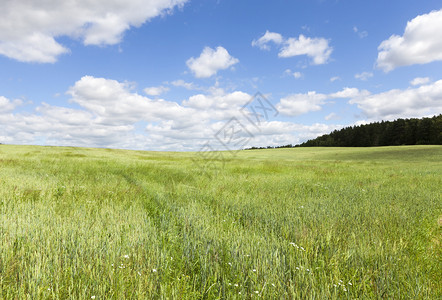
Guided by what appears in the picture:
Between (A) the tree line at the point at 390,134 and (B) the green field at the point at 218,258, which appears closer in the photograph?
(B) the green field at the point at 218,258

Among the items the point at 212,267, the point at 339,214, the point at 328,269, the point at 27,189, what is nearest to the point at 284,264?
the point at 328,269

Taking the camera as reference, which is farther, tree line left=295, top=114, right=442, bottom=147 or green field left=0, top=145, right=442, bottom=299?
tree line left=295, top=114, right=442, bottom=147

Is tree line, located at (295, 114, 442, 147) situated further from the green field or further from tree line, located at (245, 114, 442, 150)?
the green field

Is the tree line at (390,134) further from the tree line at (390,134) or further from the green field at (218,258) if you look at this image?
the green field at (218,258)

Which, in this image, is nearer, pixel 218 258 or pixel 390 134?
pixel 218 258

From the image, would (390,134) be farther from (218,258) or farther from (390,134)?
(218,258)

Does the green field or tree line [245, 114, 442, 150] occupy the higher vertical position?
tree line [245, 114, 442, 150]

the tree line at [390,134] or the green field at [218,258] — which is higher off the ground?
the tree line at [390,134]

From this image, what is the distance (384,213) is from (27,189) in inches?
329

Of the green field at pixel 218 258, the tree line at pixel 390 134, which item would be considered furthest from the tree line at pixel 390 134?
the green field at pixel 218 258

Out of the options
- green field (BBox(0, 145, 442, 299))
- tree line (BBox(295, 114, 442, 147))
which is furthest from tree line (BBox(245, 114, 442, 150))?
green field (BBox(0, 145, 442, 299))

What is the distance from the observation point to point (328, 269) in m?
2.58

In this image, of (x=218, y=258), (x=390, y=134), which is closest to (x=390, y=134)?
(x=390, y=134)

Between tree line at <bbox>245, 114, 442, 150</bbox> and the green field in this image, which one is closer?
the green field
